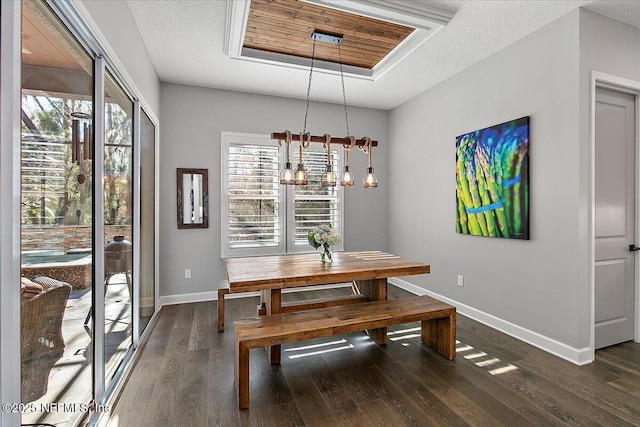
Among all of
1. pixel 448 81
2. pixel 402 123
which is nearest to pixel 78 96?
pixel 448 81

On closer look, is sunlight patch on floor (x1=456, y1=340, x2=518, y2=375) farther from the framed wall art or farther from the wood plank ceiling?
the wood plank ceiling

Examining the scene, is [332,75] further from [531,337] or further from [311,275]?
[531,337]

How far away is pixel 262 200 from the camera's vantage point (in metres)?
4.48

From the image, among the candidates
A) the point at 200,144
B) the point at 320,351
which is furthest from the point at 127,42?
the point at 320,351

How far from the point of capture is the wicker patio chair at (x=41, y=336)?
1.24 meters

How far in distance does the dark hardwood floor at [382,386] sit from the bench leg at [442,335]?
64 millimetres

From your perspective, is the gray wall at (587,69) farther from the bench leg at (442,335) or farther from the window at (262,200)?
the window at (262,200)

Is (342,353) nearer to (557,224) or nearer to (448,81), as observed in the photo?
(557,224)

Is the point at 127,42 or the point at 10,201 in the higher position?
the point at 127,42

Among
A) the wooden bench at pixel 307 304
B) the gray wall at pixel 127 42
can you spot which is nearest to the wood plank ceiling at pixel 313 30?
the gray wall at pixel 127 42

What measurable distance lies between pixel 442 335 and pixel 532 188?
1593mm

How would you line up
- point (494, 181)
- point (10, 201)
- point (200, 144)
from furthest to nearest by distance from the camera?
point (200, 144)
point (494, 181)
point (10, 201)

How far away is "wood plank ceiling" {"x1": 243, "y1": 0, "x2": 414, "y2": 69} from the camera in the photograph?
262 centimetres

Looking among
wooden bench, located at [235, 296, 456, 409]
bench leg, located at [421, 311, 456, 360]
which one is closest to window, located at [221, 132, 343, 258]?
wooden bench, located at [235, 296, 456, 409]
